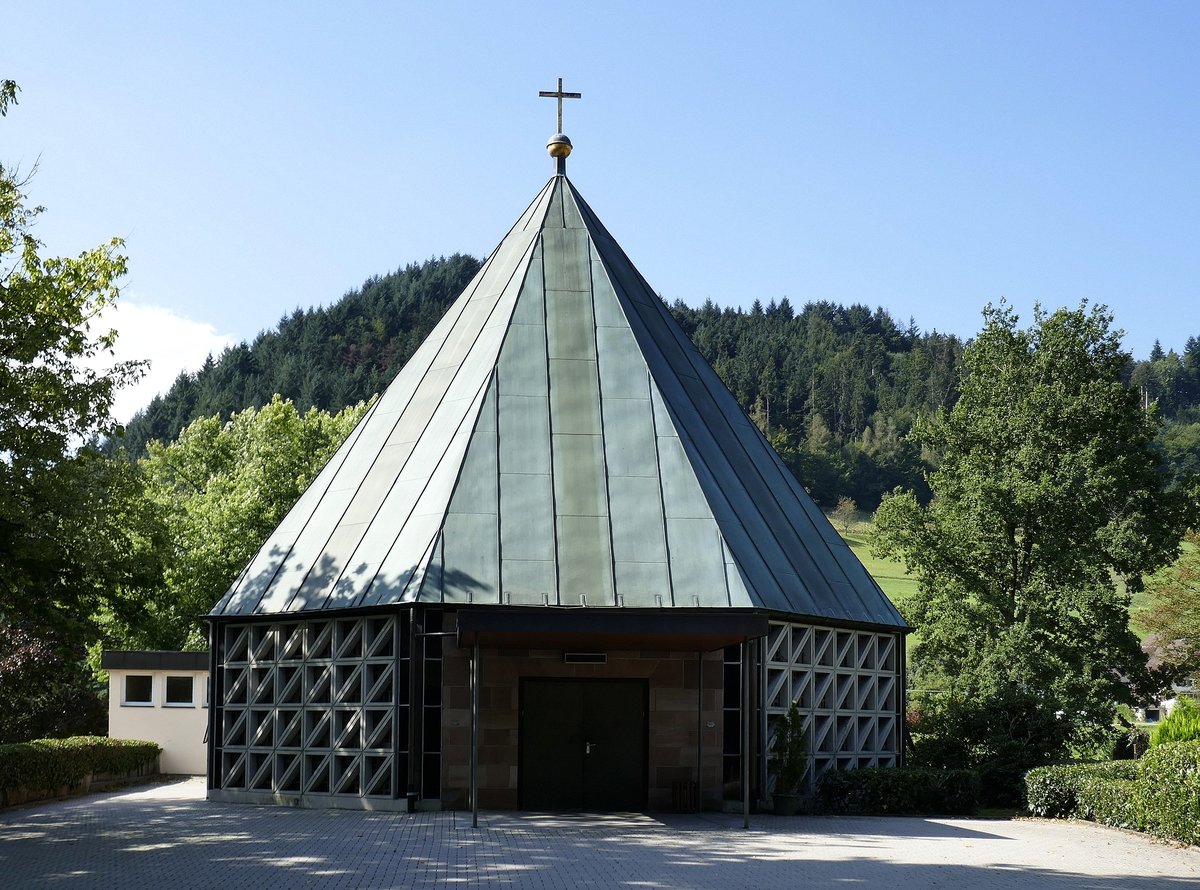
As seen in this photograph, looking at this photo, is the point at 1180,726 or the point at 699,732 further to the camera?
the point at 1180,726

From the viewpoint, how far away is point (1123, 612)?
1179 inches

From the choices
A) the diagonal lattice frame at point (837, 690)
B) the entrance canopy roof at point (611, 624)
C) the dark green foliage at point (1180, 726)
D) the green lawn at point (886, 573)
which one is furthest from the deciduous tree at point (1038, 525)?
the green lawn at point (886, 573)

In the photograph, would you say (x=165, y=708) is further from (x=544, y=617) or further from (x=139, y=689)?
(x=544, y=617)

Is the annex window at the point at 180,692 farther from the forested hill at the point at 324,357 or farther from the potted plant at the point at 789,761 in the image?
the forested hill at the point at 324,357

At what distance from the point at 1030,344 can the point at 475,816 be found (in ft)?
76.1

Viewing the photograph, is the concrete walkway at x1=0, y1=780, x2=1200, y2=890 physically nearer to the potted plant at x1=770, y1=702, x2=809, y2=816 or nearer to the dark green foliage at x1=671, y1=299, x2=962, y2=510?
the potted plant at x1=770, y1=702, x2=809, y2=816

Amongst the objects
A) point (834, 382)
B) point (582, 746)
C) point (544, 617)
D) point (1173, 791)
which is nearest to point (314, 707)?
point (582, 746)

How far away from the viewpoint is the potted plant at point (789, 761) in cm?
1883

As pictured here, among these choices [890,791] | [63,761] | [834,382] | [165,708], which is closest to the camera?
[890,791]

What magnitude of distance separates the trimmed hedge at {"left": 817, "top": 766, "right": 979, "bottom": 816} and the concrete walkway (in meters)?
0.93

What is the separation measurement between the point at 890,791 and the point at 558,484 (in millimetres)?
7301

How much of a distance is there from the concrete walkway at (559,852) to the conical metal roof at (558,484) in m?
3.24

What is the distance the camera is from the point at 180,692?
96.0 feet

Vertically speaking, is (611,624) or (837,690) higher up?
(611,624)
